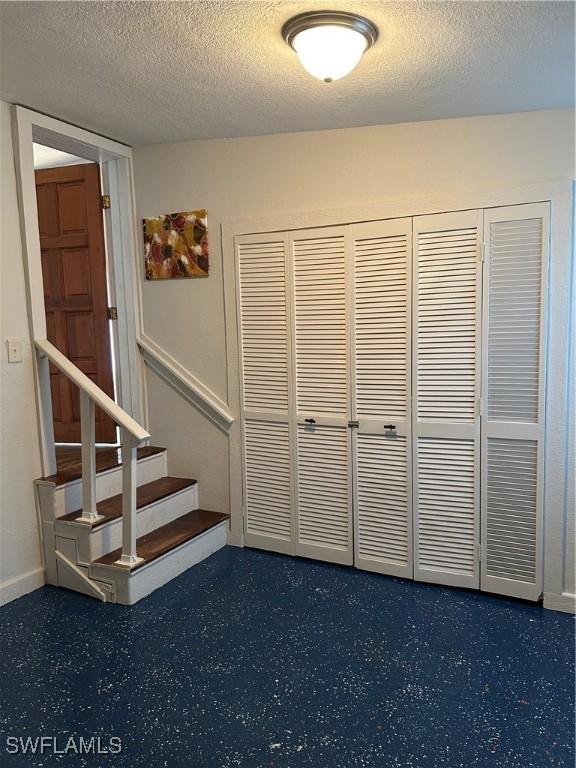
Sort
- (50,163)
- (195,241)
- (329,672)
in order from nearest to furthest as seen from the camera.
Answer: (329,672), (195,241), (50,163)

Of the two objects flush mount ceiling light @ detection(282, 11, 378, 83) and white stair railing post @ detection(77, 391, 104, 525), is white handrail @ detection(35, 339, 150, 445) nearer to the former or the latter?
white stair railing post @ detection(77, 391, 104, 525)

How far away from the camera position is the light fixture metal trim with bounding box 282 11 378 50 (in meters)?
1.82

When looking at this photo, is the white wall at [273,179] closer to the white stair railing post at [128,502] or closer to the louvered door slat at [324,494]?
the louvered door slat at [324,494]

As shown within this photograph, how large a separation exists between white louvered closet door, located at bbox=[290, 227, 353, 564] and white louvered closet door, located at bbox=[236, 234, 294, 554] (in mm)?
75

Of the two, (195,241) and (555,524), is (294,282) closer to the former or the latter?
(195,241)

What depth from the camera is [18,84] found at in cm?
242

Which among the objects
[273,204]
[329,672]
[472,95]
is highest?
[472,95]

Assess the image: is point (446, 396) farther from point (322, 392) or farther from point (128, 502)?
point (128, 502)

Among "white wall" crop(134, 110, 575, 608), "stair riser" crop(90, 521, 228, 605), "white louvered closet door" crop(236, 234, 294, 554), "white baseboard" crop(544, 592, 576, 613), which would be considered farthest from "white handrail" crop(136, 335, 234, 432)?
"white baseboard" crop(544, 592, 576, 613)

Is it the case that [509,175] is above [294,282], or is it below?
above

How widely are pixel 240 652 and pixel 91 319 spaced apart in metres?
2.25

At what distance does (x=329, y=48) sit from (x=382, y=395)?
162cm

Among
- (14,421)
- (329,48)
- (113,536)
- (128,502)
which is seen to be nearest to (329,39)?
(329,48)

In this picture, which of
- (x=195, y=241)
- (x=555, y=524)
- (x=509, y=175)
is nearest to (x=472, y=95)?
(x=509, y=175)
